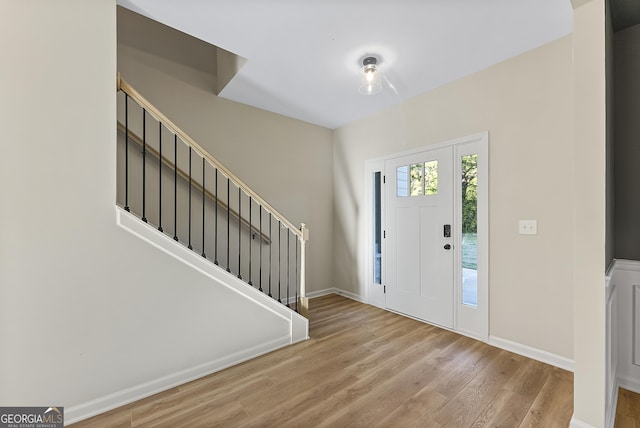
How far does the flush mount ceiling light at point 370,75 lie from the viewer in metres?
2.49

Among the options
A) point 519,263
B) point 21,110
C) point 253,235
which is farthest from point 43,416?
point 519,263

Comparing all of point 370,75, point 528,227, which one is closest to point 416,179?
point 528,227

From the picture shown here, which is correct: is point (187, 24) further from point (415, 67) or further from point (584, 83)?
point (584, 83)

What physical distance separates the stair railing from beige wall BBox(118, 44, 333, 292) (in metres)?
0.24

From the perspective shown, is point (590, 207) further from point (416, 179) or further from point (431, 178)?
point (416, 179)

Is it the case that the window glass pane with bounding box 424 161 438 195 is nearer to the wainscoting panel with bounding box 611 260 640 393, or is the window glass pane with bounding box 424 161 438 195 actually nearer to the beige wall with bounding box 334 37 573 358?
→ the beige wall with bounding box 334 37 573 358

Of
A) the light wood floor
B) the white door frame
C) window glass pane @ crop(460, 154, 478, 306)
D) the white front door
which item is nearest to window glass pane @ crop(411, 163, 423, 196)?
the white front door

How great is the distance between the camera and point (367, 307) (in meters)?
3.73

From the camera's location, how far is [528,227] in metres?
2.38

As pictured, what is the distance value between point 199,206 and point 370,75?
2.34 meters

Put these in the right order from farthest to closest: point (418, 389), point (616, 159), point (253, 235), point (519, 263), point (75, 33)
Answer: point (253, 235)
point (519, 263)
point (616, 159)
point (418, 389)
point (75, 33)

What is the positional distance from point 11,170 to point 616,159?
13.6ft

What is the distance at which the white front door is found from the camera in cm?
296

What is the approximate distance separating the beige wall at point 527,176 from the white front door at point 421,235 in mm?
389
